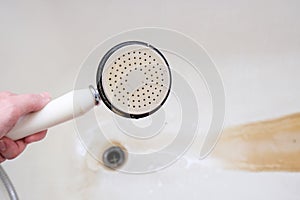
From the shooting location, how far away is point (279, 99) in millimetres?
852

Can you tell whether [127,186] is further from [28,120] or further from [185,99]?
[28,120]

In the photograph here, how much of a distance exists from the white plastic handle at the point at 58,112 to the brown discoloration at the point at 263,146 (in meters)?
0.47

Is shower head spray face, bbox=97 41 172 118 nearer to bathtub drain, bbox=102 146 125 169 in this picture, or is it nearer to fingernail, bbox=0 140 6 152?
fingernail, bbox=0 140 6 152

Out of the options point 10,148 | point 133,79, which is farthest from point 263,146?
point 10,148

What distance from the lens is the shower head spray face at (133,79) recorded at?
50 centimetres

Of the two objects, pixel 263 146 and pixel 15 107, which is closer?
pixel 15 107

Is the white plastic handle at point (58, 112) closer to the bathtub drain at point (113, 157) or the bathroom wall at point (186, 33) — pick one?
the bathroom wall at point (186, 33)

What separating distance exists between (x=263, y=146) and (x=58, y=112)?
0.56 metres

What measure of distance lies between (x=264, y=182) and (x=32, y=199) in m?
0.54

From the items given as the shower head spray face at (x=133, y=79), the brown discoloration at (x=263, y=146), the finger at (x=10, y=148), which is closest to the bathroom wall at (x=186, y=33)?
the brown discoloration at (x=263, y=146)

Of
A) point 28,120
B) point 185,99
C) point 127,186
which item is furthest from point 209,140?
point 28,120

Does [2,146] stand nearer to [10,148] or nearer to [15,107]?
[10,148]

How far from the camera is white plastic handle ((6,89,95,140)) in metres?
0.46

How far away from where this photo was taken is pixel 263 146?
0.84 meters
